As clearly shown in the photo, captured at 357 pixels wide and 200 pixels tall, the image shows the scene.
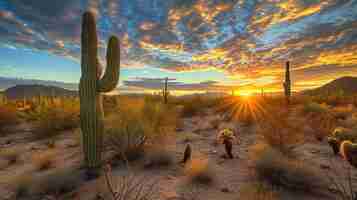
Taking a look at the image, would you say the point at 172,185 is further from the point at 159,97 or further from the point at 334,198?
the point at 159,97

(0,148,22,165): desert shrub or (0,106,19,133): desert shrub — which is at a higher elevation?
(0,106,19,133): desert shrub

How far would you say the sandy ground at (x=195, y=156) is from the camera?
3249mm

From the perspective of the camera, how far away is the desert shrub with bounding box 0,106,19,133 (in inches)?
330

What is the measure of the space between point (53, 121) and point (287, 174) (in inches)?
337

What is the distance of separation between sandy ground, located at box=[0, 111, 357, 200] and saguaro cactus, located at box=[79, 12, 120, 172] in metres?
0.68

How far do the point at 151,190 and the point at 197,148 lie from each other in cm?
269

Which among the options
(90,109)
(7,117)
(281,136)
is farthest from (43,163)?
(7,117)

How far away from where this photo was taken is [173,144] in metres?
6.07

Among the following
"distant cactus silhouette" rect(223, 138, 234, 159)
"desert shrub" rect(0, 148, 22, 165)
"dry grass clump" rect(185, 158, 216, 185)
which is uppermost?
"distant cactus silhouette" rect(223, 138, 234, 159)

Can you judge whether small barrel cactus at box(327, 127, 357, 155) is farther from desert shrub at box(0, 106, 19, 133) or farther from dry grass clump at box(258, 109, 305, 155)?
desert shrub at box(0, 106, 19, 133)

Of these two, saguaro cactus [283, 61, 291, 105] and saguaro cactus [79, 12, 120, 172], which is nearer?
saguaro cactus [79, 12, 120, 172]

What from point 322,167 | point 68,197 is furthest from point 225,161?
point 68,197

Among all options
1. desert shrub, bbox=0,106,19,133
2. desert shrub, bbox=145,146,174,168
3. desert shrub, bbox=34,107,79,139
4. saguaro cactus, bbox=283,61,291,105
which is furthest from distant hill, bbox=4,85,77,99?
saguaro cactus, bbox=283,61,291,105

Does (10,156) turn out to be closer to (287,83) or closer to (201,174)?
(201,174)
